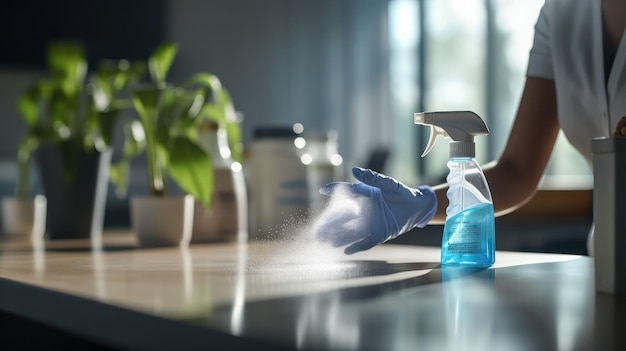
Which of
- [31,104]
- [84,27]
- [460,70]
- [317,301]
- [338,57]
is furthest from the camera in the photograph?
[338,57]

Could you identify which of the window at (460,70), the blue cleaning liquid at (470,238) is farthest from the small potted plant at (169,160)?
the window at (460,70)

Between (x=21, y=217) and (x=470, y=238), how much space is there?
4.04 feet

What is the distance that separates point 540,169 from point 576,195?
1751 millimetres

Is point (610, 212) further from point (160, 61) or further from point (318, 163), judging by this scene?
point (160, 61)

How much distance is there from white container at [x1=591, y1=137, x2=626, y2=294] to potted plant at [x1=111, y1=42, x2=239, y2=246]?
0.80 m

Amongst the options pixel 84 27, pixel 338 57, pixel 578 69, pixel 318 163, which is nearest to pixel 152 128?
pixel 318 163

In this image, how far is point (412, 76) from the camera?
18.4 ft

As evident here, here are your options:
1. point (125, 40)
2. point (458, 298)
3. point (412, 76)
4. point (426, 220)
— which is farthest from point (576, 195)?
point (125, 40)

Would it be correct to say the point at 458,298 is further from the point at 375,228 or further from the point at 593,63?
the point at 593,63

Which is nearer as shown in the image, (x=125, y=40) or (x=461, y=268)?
(x=461, y=268)

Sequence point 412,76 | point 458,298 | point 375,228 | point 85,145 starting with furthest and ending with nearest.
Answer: point 412,76 < point 85,145 < point 375,228 < point 458,298

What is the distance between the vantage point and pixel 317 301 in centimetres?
64

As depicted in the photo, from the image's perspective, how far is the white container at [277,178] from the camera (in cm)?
150

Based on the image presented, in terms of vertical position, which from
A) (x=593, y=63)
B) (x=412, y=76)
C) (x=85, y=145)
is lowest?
(x=85, y=145)
